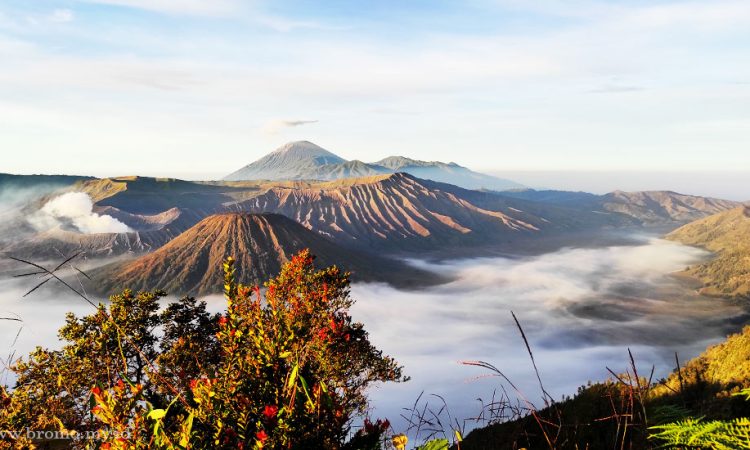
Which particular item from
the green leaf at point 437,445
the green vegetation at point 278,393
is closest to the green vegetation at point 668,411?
the green vegetation at point 278,393

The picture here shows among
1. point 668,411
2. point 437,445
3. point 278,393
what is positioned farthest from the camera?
point 668,411

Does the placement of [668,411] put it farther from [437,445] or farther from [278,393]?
[278,393]

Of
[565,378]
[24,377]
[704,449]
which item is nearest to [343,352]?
[24,377]

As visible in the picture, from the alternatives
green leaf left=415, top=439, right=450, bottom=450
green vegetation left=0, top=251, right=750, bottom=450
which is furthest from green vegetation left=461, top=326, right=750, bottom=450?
green leaf left=415, top=439, right=450, bottom=450

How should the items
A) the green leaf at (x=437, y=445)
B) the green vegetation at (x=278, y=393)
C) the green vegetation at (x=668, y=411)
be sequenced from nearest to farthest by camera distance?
the green vegetation at (x=278, y=393) → the green leaf at (x=437, y=445) → the green vegetation at (x=668, y=411)

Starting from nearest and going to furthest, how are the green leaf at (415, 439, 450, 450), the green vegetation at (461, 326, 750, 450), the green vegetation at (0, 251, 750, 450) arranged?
1. the green vegetation at (0, 251, 750, 450)
2. the green leaf at (415, 439, 450, 450)
3. the green vegetation at (461, 326, 750, 450)

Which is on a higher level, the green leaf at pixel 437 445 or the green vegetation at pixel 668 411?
the green leaf at pixel 437 445

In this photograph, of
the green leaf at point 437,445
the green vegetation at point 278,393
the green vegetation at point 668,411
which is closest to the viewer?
the green vegetation at point 278,393

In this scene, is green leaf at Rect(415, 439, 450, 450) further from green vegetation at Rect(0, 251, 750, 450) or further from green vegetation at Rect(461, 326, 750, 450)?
green vegetation at Rect(461, 326, 750, 450)

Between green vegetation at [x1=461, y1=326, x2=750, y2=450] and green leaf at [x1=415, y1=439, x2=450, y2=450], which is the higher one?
green leaf at [x1=415, y1=439, x2=450, y2=450]

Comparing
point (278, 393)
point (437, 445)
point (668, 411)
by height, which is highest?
point (278, 393)

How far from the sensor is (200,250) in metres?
199

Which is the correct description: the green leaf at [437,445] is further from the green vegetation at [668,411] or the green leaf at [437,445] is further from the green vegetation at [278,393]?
the green vegetation at [668,411]

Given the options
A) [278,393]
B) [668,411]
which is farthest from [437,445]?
[668,411]
